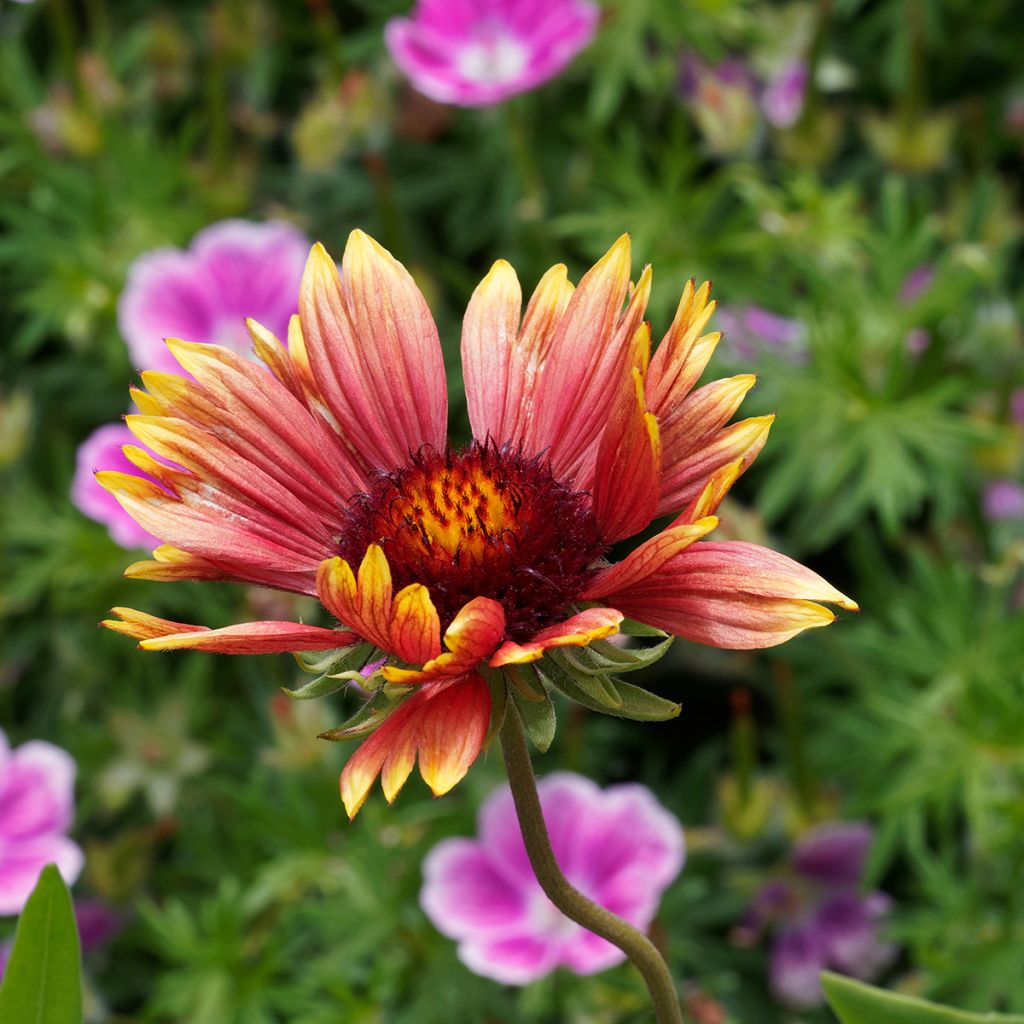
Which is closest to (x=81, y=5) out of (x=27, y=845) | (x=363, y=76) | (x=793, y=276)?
(x=363, y=76)

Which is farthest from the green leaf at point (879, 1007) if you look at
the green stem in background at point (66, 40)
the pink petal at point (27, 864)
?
the green stem in background at point (66, 40)

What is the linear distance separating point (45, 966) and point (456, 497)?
20 cm

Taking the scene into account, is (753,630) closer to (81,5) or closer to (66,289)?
(66,289)

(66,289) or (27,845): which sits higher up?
(66,289)

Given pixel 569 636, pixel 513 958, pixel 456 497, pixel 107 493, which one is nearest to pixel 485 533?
pixel 456 497

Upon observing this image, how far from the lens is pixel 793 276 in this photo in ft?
3.65

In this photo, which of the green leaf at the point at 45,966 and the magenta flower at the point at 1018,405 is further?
the magenta flower at the point at 1018,405

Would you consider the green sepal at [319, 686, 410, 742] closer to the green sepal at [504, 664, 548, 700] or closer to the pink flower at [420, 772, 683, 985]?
the green sepal at [504, 664, 548, 700]

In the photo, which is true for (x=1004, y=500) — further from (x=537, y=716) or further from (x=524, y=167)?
(x=537, y=716)

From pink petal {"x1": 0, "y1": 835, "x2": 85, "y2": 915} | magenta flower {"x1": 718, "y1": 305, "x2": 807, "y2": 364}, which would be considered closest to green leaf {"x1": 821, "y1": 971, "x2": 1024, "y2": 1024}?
pink petal {"x1": 0, "y1": 835, "x2": 85, "y2": 915}

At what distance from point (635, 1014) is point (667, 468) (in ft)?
1.82

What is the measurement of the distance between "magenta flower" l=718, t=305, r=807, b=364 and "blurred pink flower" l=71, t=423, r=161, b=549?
0.39 m

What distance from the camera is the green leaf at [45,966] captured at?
0.48m

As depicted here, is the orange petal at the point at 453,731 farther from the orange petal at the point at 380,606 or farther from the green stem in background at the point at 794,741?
the green stem in background at the point at 794,741
